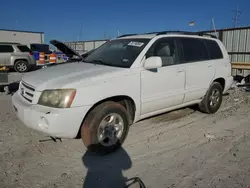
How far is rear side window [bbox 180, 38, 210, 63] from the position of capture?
450cm

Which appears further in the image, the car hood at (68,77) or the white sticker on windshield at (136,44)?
the white sticker on windshield at (136,44)

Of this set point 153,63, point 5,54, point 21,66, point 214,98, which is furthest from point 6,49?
point 153,63

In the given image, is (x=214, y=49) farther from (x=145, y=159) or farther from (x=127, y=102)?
(x=145, y=159)

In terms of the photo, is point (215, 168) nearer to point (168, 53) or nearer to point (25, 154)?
point (168, 53)

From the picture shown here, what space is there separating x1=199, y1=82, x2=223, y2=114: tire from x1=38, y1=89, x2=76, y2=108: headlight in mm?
3256


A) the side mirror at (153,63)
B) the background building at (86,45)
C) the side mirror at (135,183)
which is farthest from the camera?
the background building at (86,45)

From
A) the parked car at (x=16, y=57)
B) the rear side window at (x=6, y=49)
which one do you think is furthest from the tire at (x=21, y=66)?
the rear side window at (x=6, y=49)

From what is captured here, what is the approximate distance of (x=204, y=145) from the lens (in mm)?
3699

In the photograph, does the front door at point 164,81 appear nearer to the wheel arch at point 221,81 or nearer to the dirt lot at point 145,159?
the dirt lot at point 145,159

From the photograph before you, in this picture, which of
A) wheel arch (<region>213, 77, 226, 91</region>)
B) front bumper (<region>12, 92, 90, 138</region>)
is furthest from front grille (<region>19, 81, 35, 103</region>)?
wheel arch (<region>213, 77, 226, 91</region>)

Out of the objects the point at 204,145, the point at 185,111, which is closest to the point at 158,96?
the point at 204,145

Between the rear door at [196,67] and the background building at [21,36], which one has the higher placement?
the background building at [21,36]

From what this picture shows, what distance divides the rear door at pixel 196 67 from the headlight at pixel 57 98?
241 cm

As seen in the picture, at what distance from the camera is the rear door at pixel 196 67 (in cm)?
446
